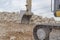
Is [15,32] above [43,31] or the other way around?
the other way around

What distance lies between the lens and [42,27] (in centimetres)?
287

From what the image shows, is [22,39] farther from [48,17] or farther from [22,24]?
[48,17]

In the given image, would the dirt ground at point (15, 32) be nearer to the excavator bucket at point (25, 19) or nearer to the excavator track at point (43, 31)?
the excavator bucket at point (25, 19)

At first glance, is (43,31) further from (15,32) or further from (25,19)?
Result: (25,19)

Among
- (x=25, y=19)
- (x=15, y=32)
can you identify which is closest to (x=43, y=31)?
(x=15, y=32)

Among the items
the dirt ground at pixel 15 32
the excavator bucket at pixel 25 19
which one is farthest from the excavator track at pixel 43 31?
the excavator bucket at pixel 25 19

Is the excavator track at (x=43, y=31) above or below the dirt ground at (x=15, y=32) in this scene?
above

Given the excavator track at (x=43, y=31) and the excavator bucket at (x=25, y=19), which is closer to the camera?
the excavator track at (x=43, y=31)

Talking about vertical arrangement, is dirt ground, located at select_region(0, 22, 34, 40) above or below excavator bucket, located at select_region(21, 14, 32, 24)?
below

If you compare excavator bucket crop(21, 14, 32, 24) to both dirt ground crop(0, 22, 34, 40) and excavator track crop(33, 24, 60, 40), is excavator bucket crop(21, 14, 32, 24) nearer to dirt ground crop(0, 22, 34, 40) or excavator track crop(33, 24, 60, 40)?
dirt ground crop(0, 22, 34, 40)

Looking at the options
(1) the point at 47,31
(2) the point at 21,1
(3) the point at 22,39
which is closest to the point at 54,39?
(3) the point at 22,39

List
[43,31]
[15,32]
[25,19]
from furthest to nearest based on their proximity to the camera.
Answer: [25,19]
[15,32]
[43,31]

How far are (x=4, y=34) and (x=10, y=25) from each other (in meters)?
0.97

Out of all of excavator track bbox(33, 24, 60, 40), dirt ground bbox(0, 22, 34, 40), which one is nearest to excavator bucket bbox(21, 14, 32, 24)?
dirt ground bbox(0, 22, 34, 40)
